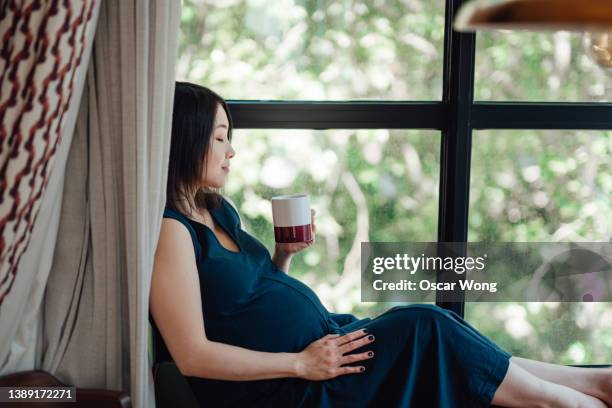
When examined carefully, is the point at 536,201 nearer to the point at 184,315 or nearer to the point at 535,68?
the point at 535,68

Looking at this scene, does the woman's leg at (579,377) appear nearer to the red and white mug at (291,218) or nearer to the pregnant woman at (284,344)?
the pregnant woman at (284,344)

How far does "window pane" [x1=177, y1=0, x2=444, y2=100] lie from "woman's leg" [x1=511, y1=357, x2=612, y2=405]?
2.51 feet

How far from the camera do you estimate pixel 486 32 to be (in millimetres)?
2096

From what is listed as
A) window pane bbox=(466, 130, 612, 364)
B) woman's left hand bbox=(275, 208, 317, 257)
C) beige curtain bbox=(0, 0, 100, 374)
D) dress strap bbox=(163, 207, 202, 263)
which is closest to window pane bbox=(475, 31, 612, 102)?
window pane bbox=(466, 130, 612, 364)

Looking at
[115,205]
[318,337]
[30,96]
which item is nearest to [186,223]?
[115,205]

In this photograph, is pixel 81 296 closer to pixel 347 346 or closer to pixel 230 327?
pixel 230 327

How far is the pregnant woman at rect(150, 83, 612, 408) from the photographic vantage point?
1.66 m

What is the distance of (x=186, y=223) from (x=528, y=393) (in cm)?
84

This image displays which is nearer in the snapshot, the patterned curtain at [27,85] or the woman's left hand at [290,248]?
the patterned curtain at [27,85]

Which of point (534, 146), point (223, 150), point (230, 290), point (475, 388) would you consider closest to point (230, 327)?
point (230, 290)

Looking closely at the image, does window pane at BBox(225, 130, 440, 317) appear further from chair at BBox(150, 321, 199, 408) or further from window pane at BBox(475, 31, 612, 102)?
chair at BBox(150, 321, 199, 408)

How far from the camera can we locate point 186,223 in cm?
169

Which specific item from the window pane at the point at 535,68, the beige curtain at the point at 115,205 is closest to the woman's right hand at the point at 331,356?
the beige curtain at the point at 115,205

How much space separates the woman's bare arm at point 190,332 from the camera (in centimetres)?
160
